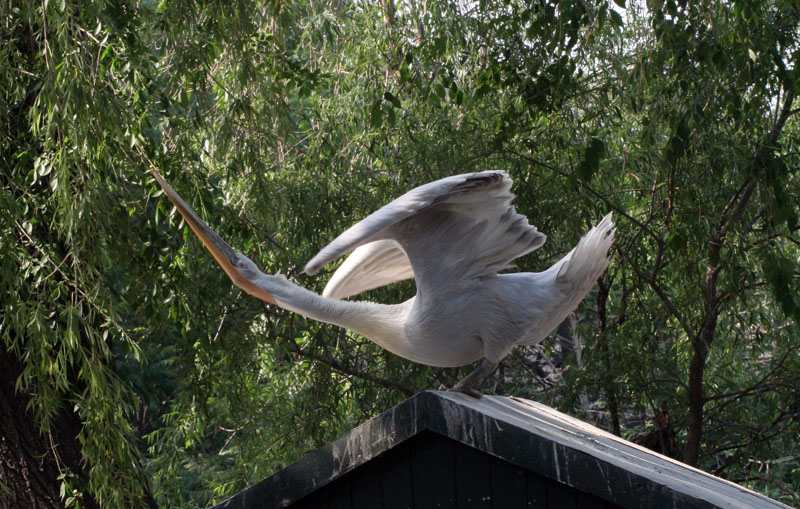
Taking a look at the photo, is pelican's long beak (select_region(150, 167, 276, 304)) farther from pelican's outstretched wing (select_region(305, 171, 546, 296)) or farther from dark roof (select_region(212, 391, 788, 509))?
dark roof (select_region(212, 391, 788, 509))

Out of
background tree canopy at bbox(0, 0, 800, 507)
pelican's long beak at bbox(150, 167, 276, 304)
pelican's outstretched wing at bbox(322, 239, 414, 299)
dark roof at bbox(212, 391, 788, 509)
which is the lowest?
dark roof at bbox(212, 391, 788, 509)

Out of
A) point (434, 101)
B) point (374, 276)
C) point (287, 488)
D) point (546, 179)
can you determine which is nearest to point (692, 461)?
point (546, 179)

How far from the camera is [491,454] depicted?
2385 millimetres

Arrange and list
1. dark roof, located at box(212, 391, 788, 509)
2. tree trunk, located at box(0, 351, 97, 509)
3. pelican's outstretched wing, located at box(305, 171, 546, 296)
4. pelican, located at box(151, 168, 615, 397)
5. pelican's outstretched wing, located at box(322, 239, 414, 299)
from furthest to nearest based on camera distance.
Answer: tree trunk, located at box(0, 351, 97, 509), pelican's outstretched wing, located at box(322, 239, 414, 299), pelican, located at box(151, 168, 615, 397), pelican's outstretched wing, located at box(305, 171, 546, 296), dark roof, located at box(212, 391, 788, 509)

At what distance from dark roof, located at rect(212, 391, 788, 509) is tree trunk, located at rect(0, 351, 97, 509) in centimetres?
176

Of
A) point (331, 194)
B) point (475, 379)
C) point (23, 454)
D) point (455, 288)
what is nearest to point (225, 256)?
point (455, 288)

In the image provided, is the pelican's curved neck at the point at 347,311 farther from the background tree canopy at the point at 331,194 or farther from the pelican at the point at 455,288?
the background tree canopy at the point at 331,194

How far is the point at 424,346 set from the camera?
3.01 m

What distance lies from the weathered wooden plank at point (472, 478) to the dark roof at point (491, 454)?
11 cm

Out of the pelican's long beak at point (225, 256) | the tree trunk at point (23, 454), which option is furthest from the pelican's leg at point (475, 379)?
the tree trunk at point (23, 454)

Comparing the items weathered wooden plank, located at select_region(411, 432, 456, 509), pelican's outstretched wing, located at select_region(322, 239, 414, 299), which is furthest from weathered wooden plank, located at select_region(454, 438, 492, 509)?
pelican's outstretched wing, located at select_region(322, 239, 414, 299)

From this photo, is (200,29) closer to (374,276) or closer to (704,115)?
(374,276)

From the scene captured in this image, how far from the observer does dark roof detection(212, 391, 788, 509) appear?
7.04 feet

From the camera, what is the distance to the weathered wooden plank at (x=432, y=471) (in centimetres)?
251
